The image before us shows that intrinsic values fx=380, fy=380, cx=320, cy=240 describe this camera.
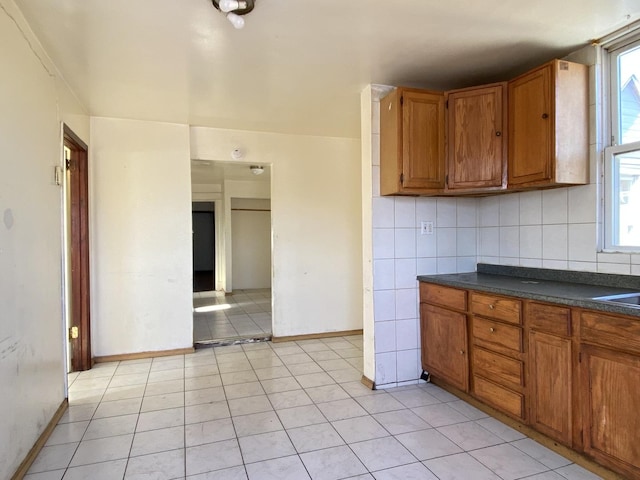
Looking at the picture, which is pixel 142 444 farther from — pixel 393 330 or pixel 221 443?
pixel 393 330

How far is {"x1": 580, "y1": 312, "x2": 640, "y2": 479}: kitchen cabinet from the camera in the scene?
63.0 inches

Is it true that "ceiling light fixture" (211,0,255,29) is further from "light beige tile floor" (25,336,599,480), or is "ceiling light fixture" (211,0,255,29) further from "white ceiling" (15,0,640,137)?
"light beige tile floor" (25,336,599,480)

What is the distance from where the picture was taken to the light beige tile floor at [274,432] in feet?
6.13

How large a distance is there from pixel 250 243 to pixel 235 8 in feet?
21.8

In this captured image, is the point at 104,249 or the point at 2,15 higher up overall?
the point at 2,15

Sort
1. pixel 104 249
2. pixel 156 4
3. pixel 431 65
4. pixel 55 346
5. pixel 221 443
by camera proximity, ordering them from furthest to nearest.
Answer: pixel 104 249, pixel 431 65, pixel 55 346, pixel 221 443, pixel 156 4

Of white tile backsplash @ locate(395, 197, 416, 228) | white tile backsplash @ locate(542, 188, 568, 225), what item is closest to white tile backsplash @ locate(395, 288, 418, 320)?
white tile backsplash @ locate(395, 197, 416, 228)

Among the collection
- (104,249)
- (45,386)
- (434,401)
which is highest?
(104,249)

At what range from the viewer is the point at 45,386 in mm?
2207

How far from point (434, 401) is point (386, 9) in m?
2.44

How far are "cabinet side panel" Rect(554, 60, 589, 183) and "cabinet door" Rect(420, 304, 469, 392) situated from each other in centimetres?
110

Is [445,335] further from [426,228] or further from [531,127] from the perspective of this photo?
[531,127]

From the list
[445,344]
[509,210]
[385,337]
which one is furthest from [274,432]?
[509,210]

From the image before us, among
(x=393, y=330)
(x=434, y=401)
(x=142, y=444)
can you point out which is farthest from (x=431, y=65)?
(x=142, y=444)
